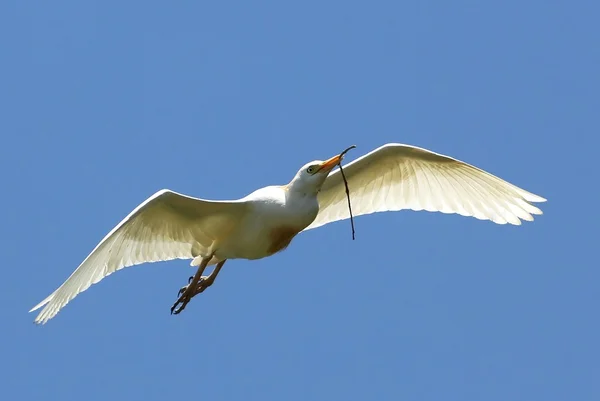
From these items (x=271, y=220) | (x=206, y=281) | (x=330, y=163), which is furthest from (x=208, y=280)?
(x=330, y=163)

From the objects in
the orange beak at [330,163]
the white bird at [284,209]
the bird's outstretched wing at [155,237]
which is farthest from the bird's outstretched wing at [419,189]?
the bird's outstretched wing at [155,237]

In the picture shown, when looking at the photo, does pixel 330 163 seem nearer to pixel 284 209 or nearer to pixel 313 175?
pixel 313 175

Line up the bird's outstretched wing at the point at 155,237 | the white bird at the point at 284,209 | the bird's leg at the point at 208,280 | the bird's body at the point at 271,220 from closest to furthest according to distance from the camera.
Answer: the bird's outstretched wing at the point at 155,237, the white bird at the point at 284,209, the bird's body at the point at 271,220, the bird's leg at the point at 208,280

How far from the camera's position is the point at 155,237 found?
18.4m

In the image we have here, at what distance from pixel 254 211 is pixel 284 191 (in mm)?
541

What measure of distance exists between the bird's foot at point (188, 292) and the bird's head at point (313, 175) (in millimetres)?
2407

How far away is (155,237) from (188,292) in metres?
1.11

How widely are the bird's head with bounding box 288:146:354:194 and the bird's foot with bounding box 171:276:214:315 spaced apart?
7.90ft

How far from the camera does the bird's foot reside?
62.1ft

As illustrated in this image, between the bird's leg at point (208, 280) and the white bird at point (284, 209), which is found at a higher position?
the white bird at point (284, 209)

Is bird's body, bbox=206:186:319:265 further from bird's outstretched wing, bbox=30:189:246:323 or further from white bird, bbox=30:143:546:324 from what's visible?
bird's outstretched wing, bbox=30:189:246:323

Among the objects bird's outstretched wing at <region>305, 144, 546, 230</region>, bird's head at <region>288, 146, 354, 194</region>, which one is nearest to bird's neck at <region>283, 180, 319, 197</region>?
bird's head at <region>288, 146, 354, 194</region>

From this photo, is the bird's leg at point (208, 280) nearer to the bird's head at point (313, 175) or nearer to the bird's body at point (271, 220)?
the bird's body at point (271, 220)

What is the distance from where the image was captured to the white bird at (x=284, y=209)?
17.7m
